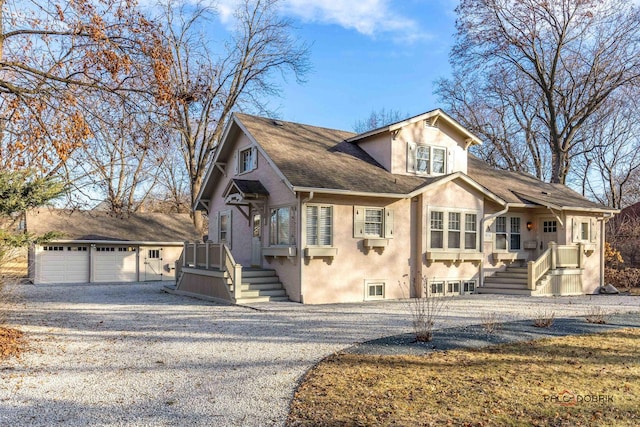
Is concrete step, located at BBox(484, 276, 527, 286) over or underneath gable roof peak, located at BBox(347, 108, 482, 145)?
underneath

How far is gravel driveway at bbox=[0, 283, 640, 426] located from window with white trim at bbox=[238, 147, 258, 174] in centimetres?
530

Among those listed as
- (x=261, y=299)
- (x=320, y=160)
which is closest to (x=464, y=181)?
(x=320, y=160)

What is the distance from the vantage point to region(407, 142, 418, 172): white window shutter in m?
18.0

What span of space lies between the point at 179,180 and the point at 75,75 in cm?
3437

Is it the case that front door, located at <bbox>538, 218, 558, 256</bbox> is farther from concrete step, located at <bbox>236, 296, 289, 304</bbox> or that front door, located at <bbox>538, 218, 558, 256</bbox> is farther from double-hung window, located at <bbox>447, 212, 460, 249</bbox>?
concrete step, located at <bbox>236, 296, 289, 304</bbox>

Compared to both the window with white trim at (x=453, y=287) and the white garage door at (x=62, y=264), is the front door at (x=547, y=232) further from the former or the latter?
the white garage door at (x=62, y=264)

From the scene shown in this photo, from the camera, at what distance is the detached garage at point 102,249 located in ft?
78.2

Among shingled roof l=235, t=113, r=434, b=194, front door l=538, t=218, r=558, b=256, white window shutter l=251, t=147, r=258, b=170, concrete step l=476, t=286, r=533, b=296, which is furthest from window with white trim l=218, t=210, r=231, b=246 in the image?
front door l=538, t=218, r=558, b=256

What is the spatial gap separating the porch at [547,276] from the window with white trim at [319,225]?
678cm

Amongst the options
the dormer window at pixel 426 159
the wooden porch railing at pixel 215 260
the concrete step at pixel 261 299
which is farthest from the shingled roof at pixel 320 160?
the concrete step at pixel 261 299

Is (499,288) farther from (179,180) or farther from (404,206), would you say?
(179,180)

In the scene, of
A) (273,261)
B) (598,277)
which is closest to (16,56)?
(273,261)

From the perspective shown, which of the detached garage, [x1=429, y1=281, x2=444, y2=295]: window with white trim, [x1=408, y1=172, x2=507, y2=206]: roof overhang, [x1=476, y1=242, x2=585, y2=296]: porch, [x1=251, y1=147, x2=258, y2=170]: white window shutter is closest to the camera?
[x1=408, y1=172, x2=507, y2=206]: roof overhang

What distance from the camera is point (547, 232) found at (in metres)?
19.9
